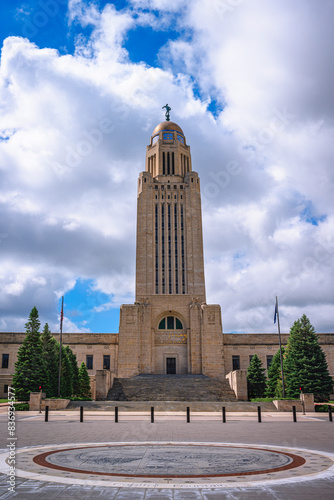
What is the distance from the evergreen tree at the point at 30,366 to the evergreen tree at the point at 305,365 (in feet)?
67.1

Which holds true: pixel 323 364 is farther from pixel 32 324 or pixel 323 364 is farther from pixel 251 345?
pixel 32 324

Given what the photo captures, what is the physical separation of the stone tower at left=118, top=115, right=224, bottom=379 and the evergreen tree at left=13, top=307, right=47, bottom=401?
1430 centimetres

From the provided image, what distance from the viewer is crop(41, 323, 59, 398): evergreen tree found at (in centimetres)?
3422

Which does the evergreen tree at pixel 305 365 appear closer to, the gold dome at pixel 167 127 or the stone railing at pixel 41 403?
the stone railing at pixel 41 403

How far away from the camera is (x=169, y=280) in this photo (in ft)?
179

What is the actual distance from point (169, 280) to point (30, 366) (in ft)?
81.8

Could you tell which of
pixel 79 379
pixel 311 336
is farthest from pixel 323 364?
pixel 79 379

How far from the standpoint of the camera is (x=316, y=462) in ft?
26.2

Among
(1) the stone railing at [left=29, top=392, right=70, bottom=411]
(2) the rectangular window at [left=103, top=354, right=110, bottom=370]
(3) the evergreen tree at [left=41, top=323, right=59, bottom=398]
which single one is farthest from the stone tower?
(1) the stone railing at [left=29, top=392, right=70, bottom=411]

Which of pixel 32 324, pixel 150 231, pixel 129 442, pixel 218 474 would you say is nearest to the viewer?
pixel 218 474

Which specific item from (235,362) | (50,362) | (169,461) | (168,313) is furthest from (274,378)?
(169,461)

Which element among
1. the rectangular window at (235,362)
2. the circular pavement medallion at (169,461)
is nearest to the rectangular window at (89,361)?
the rectangular window at (235,362)

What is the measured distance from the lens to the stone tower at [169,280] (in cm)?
4741

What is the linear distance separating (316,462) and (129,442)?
200 inches
